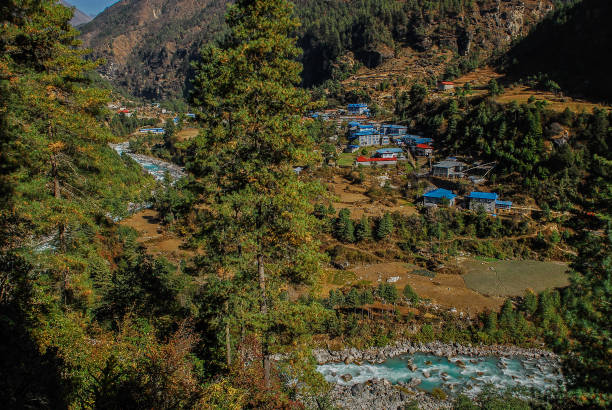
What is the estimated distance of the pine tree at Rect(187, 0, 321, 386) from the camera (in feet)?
21.7

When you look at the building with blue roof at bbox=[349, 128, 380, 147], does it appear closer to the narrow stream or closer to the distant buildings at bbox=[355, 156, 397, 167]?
the distant buildings at bbox=[355, 156, 397, 167]

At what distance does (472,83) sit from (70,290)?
69.1 meters

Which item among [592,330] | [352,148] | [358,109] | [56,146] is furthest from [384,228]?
[358,109]

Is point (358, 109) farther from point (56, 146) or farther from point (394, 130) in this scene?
point (56, 146)

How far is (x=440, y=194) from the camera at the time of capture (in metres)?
36.2

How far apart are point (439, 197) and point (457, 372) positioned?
2036cm

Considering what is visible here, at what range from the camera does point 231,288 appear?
6887 mm

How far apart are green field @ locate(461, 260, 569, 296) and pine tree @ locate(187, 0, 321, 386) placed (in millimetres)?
22326

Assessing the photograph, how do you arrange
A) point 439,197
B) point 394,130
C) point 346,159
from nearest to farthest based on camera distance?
point 439,197, point 346,159, point 394,130

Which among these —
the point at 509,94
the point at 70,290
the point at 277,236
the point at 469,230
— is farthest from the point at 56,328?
the point at 509,94

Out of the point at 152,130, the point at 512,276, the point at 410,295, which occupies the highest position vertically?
the point at 152,130

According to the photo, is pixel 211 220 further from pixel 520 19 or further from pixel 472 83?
pixel 520 19

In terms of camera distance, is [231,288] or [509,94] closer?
[231,288]

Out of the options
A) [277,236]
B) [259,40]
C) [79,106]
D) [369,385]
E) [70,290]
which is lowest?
[369,385]
